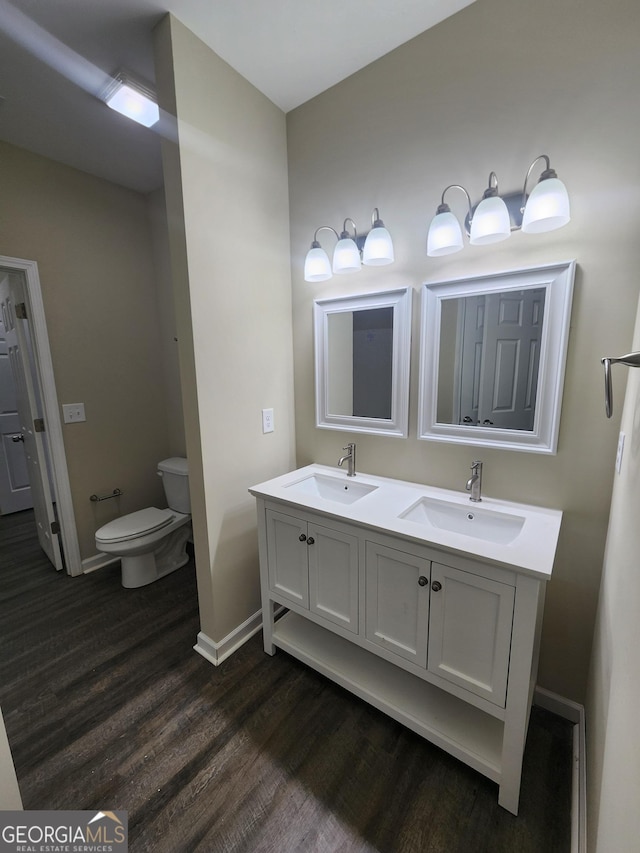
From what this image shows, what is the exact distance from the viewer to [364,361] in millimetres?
1777

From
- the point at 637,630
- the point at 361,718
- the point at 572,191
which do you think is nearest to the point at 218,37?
the point at 572,191

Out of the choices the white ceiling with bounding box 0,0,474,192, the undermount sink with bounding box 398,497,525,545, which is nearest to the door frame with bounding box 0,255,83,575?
the white ceiling with bounding box 0,0,474,192

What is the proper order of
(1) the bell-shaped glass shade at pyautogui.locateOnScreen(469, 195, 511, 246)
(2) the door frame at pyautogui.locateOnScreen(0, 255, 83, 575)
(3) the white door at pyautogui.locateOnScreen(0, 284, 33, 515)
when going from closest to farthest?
(1) the bell-shaped glass shade at pyautogui.locateOnScreen(469, 195, 511, 246) < (2) the door frame at pyautogui.locateOnScreen(0, 255, 83, 575) < (3) the white door at pyautogui.locateOnScreen(0, 284, 33, 515)

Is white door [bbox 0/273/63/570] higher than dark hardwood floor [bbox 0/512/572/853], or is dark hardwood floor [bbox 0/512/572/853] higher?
white door [bbox 0/273/63/570]

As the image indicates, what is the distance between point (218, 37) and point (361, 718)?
2.83m

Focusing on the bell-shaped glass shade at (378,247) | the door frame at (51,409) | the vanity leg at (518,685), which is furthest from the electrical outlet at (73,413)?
the vanity leg at (518,685)

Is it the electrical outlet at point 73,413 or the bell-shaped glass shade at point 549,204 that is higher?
the bell-shaped glass shade at point 549,204

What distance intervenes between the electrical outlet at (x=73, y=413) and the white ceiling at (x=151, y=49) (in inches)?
60.2

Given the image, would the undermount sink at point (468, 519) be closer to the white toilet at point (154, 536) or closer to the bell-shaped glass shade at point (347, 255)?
the bell-shaped glass shade at point (347, 255)

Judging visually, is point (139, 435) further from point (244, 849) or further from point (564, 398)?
point (564, 398)

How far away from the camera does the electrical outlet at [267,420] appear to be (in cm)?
187

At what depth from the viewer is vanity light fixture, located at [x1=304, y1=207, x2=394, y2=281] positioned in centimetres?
151

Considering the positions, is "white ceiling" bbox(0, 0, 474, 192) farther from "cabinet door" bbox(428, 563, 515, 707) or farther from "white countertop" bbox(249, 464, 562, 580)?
"cabinet door" bbox(428, 563, 515, 707)

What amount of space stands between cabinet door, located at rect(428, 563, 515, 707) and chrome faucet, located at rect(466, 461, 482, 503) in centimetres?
43
